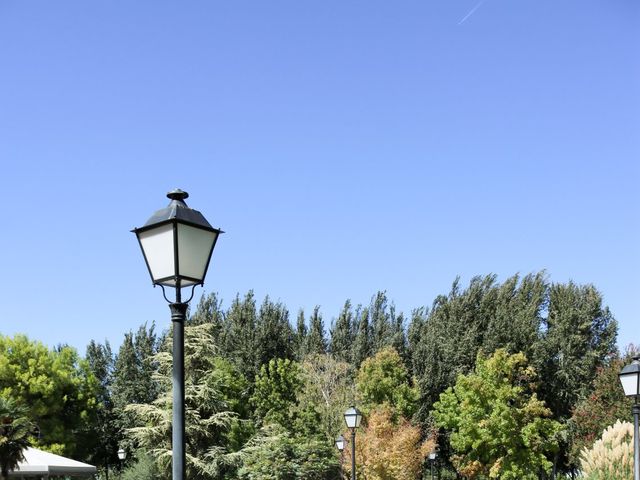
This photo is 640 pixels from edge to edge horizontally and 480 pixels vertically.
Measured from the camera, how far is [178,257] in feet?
16.4

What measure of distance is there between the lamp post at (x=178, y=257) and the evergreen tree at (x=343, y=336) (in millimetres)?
41370

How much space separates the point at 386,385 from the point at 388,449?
21.7 feet

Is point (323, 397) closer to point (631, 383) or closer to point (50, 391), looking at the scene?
point (50, 391)

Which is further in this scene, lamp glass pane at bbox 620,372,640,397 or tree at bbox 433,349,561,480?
tree at bbox 433,349,561,480

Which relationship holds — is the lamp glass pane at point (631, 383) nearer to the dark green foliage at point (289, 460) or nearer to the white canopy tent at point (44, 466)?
the white canopy tent at point (44, 466)

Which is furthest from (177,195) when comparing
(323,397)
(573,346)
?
(573,346)

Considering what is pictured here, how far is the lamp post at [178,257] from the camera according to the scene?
4973mm

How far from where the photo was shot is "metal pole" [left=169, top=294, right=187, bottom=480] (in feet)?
16.1

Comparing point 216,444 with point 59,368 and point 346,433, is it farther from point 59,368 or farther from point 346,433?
point 59,368

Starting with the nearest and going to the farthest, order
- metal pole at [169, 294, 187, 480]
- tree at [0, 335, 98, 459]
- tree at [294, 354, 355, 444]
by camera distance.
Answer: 1. metal pole at [169, 294, 187, 480]
2. tree at [294, 354, 355, 444]
3. tree at [0, 335, 98, 459]

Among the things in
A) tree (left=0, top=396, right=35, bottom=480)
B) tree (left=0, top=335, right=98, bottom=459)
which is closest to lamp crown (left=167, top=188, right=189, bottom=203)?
tree (left=0, top=396, right=35, bottom=480)

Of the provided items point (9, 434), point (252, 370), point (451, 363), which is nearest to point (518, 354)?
point (451, 363)

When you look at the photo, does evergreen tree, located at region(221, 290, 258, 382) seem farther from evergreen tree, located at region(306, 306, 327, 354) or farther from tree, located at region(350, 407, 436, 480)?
tree, located at region(350, 407, 436, 480)

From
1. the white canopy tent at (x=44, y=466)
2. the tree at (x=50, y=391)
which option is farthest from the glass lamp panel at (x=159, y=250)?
the tree at (x=50, y=391)
